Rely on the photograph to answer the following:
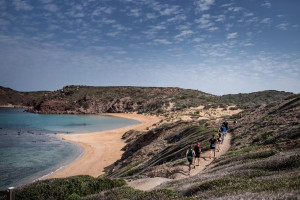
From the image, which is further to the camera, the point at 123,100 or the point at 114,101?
the point at 114,101

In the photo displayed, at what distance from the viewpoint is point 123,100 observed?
340ft

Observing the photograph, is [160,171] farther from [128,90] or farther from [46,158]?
[128,90]

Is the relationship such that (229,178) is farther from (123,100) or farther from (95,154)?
(123,100)

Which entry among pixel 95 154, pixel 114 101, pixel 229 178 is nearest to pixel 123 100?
pixel 114 101

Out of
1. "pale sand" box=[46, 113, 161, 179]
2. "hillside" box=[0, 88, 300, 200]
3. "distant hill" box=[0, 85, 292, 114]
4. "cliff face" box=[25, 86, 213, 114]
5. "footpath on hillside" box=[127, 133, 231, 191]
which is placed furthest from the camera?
"cliff face" box=[25, 86, 213, 114]

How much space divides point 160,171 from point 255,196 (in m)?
11.3

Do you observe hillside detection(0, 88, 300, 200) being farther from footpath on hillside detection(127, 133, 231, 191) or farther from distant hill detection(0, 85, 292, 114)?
distant hill detection(0, 85, 292, 114)

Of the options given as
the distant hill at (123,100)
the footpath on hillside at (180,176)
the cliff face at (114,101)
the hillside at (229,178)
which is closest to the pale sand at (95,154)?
the hillside at (229,178)

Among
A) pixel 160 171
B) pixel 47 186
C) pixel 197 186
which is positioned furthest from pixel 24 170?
pixel 197 186

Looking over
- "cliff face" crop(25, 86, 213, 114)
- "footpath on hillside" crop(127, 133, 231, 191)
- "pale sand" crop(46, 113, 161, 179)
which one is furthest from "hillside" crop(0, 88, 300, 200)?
"cliff face" crop(25, 86, 213, 114)

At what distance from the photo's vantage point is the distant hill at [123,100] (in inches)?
3430

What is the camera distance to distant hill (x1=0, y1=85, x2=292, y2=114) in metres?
87.1

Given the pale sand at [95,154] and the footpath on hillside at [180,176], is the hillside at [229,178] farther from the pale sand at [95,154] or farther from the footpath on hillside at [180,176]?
the pale sand at [95,154]

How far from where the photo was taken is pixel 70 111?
95.5 meters
